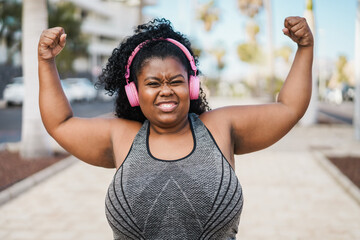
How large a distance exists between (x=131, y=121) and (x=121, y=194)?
371mm

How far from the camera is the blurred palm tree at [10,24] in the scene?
30.6m

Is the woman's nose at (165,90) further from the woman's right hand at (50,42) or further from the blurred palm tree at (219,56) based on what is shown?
the blurred palm tree at (219,56)

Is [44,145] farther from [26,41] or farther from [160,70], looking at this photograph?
[160,70]

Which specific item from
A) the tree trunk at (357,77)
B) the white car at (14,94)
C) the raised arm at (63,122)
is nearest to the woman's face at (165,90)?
the raised arm at (63,122)

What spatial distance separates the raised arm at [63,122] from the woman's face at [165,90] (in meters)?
0.24

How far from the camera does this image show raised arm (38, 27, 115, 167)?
180cm

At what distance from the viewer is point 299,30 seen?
1.78 m

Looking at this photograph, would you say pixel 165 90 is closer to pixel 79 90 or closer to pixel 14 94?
pixel 14 94

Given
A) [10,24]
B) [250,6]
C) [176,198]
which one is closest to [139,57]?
[176,198]

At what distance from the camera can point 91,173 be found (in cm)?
744

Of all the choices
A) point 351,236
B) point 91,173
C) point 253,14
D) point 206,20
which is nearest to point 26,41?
point 91,173

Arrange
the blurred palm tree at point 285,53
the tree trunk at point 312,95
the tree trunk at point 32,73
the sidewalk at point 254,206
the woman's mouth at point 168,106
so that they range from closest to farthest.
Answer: the woman's mouth at point 168,106
the sidewalk at point 254,206
the tree trunk at point 32,73
the tree trunk at point 312,95
the blurred palm tree at point 285,53

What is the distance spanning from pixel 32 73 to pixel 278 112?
716 cm

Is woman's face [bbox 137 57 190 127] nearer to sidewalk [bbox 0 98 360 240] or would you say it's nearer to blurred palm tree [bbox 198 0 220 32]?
sidewalk [bbox 0 98 360 240]
